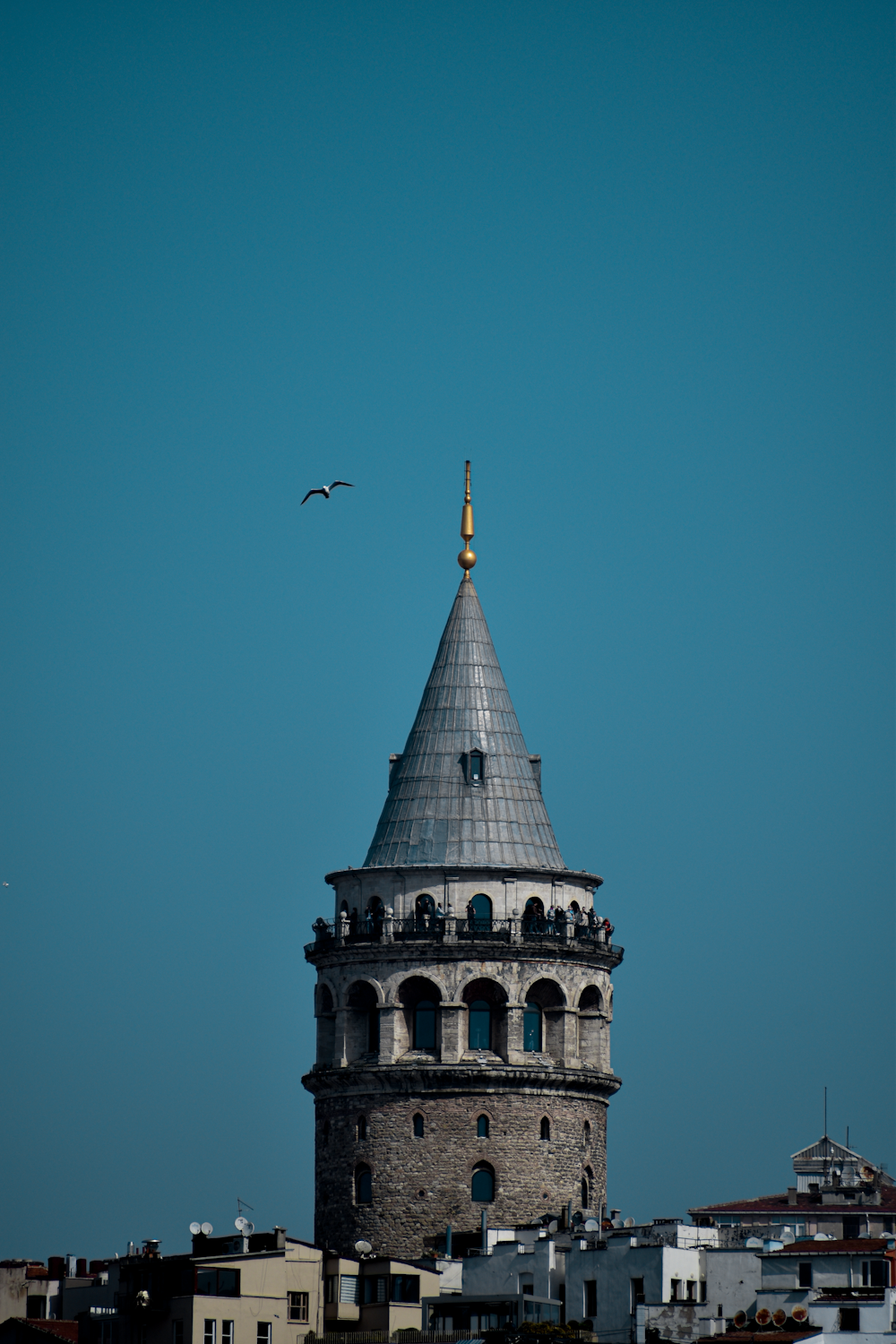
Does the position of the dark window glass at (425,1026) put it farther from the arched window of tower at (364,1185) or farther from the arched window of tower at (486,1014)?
the arched window of tower at (364,1185)

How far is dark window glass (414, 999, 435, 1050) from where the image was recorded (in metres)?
96.6

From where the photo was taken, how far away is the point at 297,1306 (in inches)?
3415

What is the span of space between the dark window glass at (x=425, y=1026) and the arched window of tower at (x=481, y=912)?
8.68 feet

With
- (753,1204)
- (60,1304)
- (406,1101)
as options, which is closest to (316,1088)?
(406,1101)

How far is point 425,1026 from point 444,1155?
398 cm

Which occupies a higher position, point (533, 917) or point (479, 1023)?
point (533, 917)

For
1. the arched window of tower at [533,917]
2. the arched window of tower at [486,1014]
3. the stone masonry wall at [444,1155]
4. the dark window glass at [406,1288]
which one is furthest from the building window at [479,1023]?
the dark window glass at [406,1288]

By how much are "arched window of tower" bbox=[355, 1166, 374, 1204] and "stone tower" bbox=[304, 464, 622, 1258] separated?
0.05 metres

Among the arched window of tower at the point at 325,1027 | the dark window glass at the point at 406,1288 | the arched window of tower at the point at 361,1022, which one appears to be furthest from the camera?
the arched window of tower at the point at 325,1027

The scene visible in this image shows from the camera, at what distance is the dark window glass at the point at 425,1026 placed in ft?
317

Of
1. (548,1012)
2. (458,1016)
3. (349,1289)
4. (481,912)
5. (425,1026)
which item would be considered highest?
(481,912)

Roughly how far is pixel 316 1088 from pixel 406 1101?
3642 millimetres

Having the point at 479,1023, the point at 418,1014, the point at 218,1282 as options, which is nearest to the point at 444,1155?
the point at 479,1023

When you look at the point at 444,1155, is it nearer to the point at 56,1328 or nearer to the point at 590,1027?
the point at 590,1027
